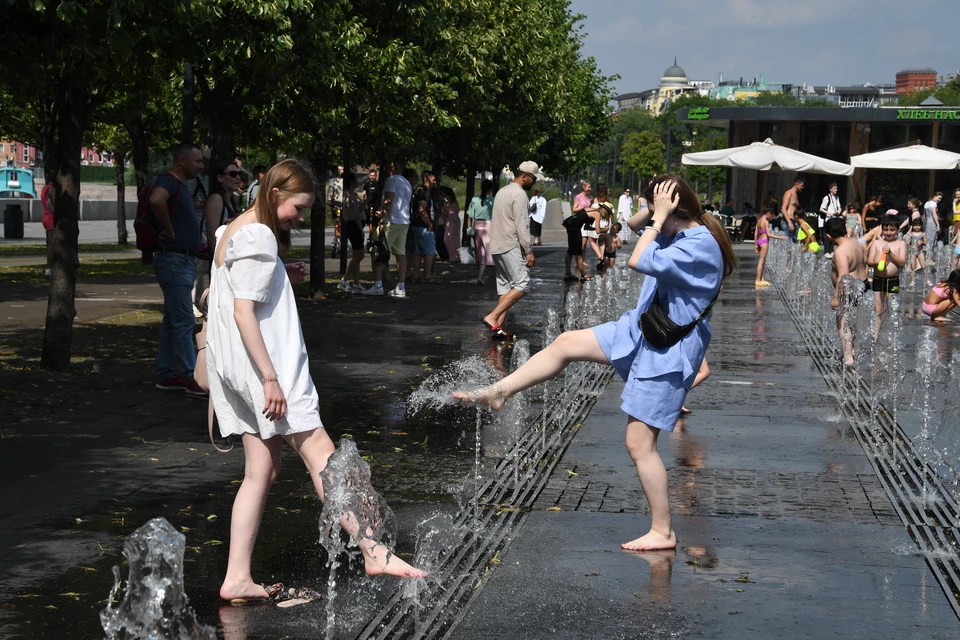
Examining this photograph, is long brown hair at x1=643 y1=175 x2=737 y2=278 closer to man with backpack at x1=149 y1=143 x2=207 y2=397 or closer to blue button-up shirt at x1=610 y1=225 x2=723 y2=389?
blue button-up shirt at x1=610 y1=225 x2=723 y2=389

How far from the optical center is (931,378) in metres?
11.2

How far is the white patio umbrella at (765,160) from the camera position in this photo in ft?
115

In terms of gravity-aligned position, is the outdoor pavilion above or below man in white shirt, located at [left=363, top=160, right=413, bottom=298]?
above

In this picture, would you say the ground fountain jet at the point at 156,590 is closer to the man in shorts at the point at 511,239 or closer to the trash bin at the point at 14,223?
the man in shorts at the point at 511,239

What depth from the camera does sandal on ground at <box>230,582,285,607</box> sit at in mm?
4840

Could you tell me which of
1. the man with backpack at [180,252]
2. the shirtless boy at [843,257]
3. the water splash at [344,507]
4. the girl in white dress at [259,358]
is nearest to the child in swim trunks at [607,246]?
the shirtless boy at [843,257]

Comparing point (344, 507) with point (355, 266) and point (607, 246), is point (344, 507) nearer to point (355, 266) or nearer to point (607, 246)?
point (355, 266)

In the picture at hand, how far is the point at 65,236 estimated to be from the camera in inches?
421

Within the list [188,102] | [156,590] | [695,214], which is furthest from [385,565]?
[188,102]

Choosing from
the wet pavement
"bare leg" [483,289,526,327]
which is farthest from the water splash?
"bare leg" [483,289,526,327]

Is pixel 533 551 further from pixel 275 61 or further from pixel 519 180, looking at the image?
pixel 519 180

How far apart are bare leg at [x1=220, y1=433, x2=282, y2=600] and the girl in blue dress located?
1667 mm

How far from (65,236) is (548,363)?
20.1 ft

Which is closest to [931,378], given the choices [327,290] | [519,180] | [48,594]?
[519,180]
